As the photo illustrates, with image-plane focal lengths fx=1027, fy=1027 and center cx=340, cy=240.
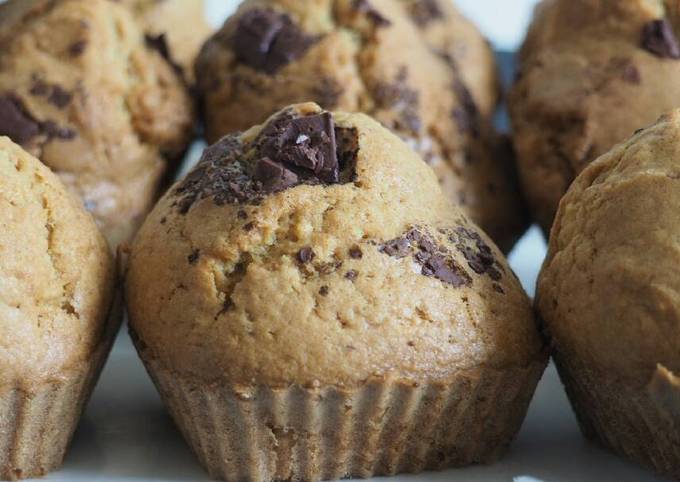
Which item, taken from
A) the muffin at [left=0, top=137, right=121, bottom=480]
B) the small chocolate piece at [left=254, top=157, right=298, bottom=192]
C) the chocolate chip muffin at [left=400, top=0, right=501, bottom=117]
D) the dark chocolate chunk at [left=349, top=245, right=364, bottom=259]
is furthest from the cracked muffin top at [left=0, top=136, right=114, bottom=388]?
the chocolate chip muffin at [left=400, top=0, right=501, bottom=117]

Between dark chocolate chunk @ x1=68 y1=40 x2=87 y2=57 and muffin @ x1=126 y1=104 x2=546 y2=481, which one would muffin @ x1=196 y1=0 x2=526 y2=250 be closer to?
dark chocolate chunk @ x1=68 y1=40 x2=87 y2=57

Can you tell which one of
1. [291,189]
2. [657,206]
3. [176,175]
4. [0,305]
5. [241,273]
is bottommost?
[176,175]

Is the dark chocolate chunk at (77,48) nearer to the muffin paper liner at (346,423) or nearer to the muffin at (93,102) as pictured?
the muffin at (93,102)

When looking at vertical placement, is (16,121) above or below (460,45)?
below

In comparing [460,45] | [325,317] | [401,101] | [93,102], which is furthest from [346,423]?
[460,45]

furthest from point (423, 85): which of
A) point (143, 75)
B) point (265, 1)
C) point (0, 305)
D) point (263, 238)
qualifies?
point (0, 305)

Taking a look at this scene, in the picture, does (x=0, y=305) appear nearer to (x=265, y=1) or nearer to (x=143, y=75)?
(x=143, y=75)

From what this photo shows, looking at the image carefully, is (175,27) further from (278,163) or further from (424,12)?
(278,163)
